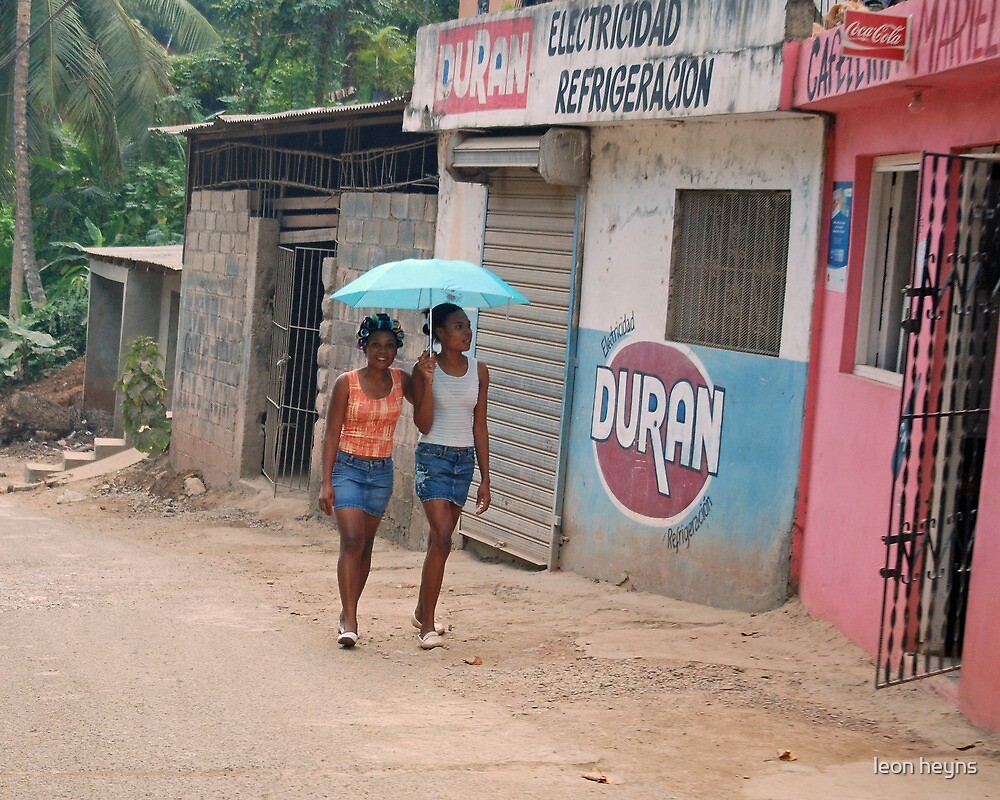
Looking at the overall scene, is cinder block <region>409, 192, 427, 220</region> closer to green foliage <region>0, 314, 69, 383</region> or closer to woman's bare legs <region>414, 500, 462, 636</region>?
woman's bare legs <region>414, 500, 462, 636</region>

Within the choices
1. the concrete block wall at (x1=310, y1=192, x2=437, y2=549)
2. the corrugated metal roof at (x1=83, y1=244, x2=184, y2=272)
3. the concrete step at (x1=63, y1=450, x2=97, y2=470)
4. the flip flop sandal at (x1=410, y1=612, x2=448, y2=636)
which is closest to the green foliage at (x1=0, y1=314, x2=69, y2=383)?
the corrugated metal roof at (x1=83, y1=244, x2=184, y2=272)

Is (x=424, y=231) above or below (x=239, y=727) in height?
above

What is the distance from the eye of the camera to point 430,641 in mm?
6102

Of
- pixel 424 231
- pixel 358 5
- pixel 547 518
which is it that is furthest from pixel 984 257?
pixel 358 5

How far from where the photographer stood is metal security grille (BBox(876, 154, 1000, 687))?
4.92 metres

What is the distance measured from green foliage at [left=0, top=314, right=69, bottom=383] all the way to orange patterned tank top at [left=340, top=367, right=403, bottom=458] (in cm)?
1696

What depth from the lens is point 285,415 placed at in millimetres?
12469

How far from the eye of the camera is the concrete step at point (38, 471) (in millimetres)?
16141

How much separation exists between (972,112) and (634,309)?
3.03 metres

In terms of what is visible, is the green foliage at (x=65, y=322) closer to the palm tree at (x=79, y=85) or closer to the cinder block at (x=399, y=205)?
the palm tree at (x=79, y=85)

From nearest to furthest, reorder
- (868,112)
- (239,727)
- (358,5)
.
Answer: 1. (239,727)
2. (868,112)
3. (358,5)

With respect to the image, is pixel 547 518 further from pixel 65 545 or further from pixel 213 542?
pixel 65 545

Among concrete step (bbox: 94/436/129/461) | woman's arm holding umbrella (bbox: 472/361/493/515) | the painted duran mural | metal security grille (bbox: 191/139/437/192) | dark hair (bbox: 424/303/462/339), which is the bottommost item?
concrete step (bbox: 94/436/129/461)

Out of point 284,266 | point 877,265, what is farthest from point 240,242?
point 877,265
